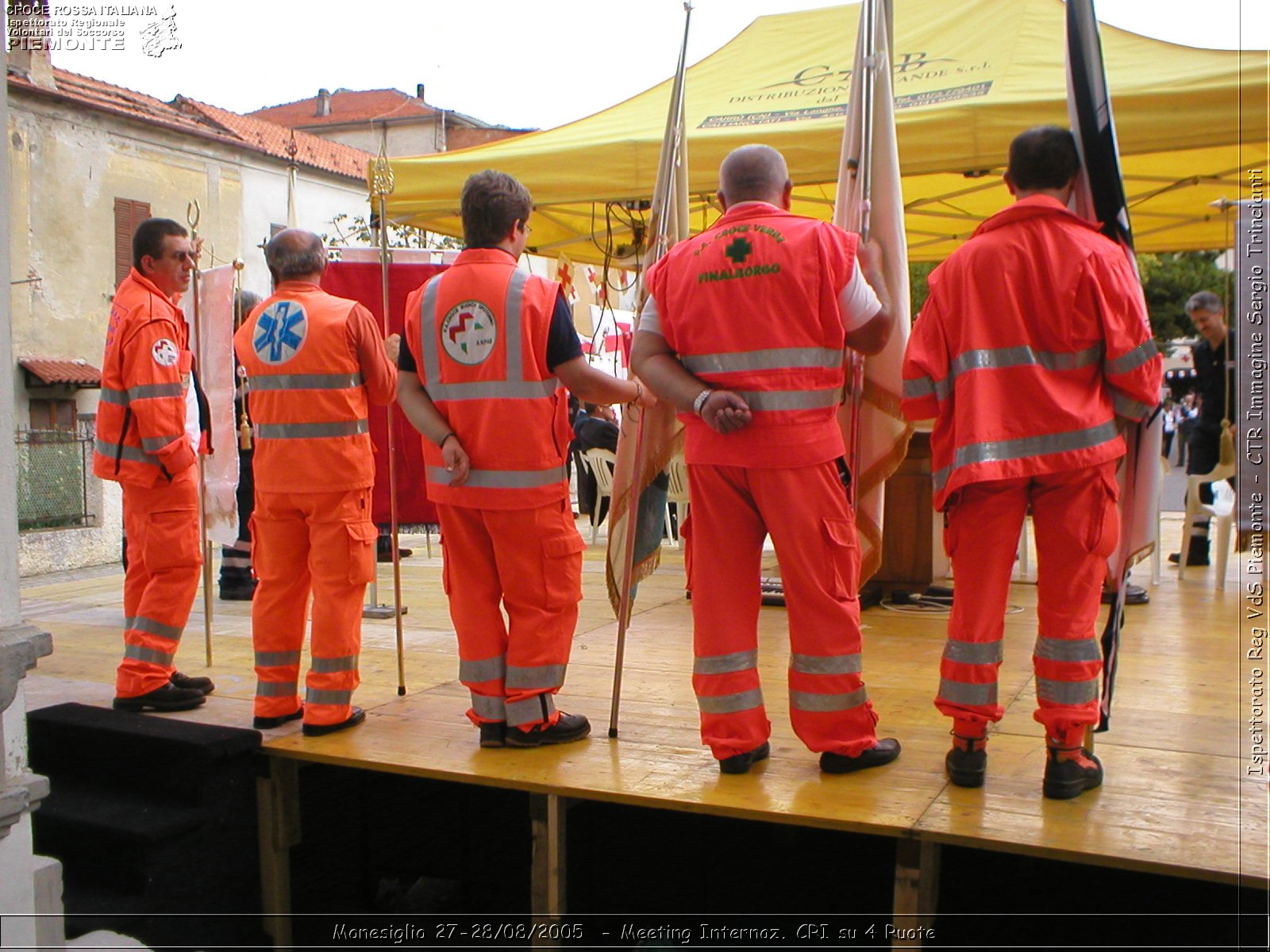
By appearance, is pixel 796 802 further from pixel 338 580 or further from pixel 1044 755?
pixel 338 580

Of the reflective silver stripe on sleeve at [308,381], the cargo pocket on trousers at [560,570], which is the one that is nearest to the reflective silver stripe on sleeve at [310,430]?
the reflective silver stripe on sleeve at [308,381]

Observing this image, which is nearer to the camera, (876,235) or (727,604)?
(727,604)

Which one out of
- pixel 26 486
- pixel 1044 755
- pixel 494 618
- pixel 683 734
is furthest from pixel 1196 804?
pixel 26 486

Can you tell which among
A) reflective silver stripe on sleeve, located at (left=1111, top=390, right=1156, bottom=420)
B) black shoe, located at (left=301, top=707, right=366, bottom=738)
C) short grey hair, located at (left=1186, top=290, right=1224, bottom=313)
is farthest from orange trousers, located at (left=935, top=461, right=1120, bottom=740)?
short grey hair, located at (left=1186, top=290, right=1224, bottom=313)

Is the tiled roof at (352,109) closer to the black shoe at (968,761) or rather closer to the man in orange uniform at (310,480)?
the man in orange uniform at (310,480)

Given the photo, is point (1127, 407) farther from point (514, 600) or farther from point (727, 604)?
point (514, 600)

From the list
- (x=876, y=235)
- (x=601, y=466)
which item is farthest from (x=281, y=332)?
(x=601, y=466)

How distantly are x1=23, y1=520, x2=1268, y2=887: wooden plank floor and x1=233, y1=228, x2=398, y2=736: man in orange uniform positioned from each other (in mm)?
242

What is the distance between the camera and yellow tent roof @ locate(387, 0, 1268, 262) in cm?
475

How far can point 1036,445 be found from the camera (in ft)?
9.64

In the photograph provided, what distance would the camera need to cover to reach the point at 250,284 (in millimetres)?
24875

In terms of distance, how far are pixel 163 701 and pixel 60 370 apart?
1637 centimetres

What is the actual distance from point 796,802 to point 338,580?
5.69 ft

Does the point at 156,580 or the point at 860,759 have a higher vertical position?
the point at 156,580
